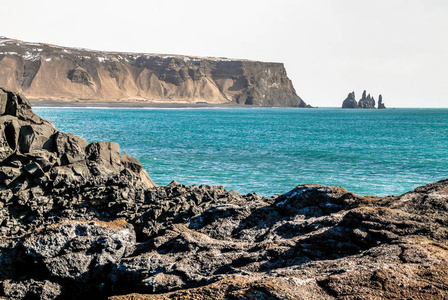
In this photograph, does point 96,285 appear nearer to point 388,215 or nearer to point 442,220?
point 388,215

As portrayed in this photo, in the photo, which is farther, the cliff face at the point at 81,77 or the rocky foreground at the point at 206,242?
the cliff face at the point at 81,77

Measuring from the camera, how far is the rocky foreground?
3.78 meters

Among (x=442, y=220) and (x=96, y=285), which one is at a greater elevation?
(x=442, y=220)

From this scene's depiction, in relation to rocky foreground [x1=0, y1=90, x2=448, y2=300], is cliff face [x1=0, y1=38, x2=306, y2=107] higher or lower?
higher

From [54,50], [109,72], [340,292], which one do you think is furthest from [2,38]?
[340,292]

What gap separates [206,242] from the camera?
5.42 metres

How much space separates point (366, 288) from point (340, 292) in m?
0.23

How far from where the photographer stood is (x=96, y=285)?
5.38 meters

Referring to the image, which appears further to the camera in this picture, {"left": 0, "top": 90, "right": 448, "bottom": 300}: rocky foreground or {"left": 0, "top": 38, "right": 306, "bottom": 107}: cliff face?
{"left": 0, "top": 38, "right": 306, "bottom": 107}: cliff face

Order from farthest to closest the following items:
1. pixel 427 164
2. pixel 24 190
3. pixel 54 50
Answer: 1. pixel 54 50
2. pixel 427 164
3. pixel 24 190

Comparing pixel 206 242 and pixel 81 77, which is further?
pixel 81 77

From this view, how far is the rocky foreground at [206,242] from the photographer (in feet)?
12.4

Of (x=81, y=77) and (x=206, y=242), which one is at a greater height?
(x=81, y=77)

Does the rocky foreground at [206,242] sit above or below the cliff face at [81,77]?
below
